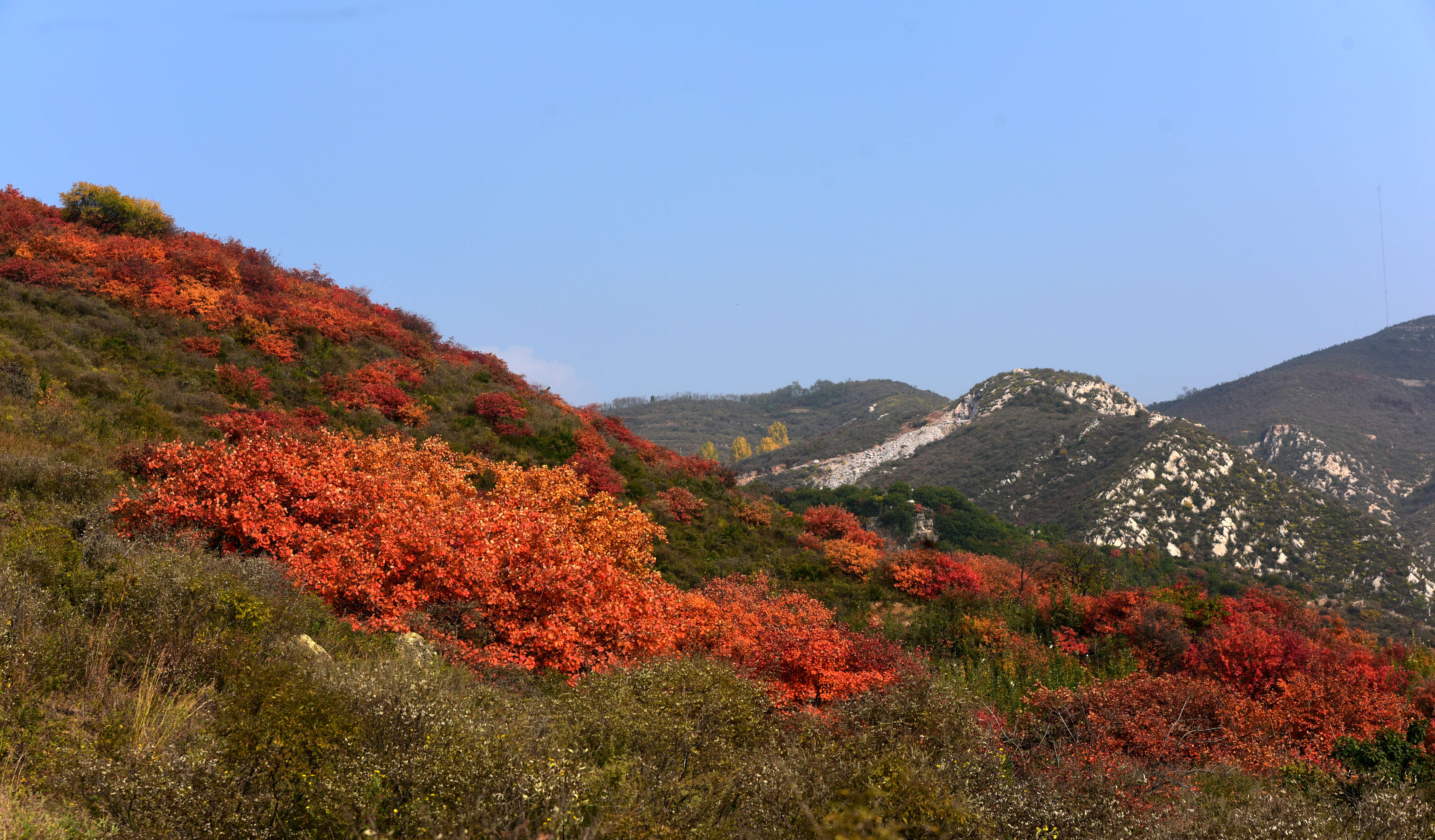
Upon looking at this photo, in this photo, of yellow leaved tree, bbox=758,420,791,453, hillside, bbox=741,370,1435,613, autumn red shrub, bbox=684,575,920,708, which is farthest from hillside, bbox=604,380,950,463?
autumn red shrub, bbox=684,575,920,708

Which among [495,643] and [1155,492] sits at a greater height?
[495,643]

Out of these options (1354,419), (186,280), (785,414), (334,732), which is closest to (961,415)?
(1354,419)

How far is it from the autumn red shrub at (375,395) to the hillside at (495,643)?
14cm

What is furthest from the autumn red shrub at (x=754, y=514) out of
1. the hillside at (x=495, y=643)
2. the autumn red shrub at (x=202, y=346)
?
the autumn red shrub at (x=202, y=346)

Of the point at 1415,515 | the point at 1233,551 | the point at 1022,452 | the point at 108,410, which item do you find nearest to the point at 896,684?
the point at 108,410

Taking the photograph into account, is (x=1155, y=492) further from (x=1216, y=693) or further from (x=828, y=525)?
(x=1216, y=693)

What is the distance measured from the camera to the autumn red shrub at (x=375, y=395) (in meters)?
18.7

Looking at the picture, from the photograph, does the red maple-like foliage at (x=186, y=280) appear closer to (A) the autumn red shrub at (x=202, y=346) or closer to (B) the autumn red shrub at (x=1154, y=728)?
(A) the autumn red shrub at (x=202, y=346)

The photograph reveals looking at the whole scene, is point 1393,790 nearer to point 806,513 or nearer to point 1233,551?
point 806,513

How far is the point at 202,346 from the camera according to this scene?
58.9 feet

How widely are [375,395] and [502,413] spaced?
3633 mm

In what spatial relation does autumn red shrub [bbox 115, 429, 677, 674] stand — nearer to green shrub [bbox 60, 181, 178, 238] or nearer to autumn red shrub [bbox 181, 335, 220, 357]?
autumn red shrub [bbox 181, 335, 220, 357]

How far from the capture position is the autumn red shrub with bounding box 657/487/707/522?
2088 cm

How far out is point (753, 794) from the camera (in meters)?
4.77
